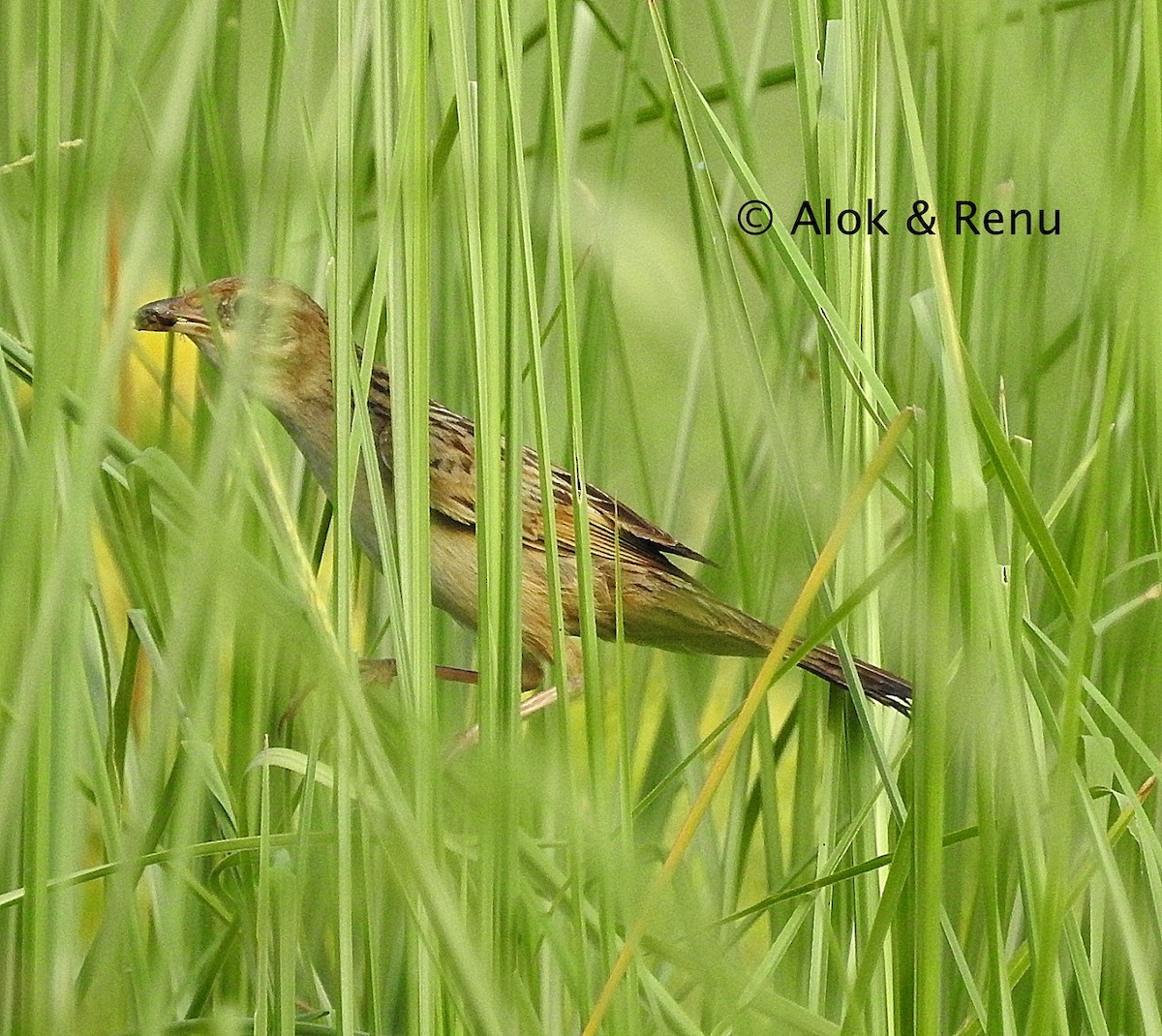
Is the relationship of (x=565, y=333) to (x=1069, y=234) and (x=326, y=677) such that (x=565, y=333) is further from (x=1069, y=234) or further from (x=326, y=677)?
(x=1069, y=234)

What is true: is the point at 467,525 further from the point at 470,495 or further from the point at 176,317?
the point at 176,317

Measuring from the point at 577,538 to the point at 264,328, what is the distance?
0.35 meters

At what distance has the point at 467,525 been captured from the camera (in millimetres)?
1005

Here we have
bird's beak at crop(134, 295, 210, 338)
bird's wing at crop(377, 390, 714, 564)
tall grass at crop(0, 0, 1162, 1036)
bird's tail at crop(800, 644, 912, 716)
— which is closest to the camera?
tall grass at crop(0, 0, 1162, 1036)

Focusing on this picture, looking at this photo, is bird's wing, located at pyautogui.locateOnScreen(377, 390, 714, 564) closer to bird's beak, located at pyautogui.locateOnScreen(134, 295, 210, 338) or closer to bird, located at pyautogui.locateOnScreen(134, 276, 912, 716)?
bird, located at pyautogui.locateOnScreen(134, 276, 912, 716)

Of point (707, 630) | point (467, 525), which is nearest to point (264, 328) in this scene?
point (467, 525)

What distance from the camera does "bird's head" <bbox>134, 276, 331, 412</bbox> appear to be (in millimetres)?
525

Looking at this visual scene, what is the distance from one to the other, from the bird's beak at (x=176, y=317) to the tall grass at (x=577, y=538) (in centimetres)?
2

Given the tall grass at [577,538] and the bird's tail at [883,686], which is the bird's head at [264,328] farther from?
the bird's tail at [883,686]

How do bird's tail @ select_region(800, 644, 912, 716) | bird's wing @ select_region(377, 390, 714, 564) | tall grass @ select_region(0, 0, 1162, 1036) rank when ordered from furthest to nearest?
bird's wing @ select_region(377, 390, 714, 564) < bird's tail @ select_region(800, 644, 912, 716) < tall grass @ select_region(0, 0, 1162, 1036)

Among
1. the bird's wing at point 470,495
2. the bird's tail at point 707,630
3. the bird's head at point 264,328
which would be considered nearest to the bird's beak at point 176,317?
the bird's head at point 264,328

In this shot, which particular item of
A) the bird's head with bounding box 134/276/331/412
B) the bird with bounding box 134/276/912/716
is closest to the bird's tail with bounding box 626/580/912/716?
the bird with bounding box 134/276/912/716

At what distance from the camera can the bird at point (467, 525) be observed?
822 millimetres

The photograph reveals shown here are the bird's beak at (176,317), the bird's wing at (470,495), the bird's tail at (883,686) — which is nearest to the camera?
the bird's tail at (883,686)
